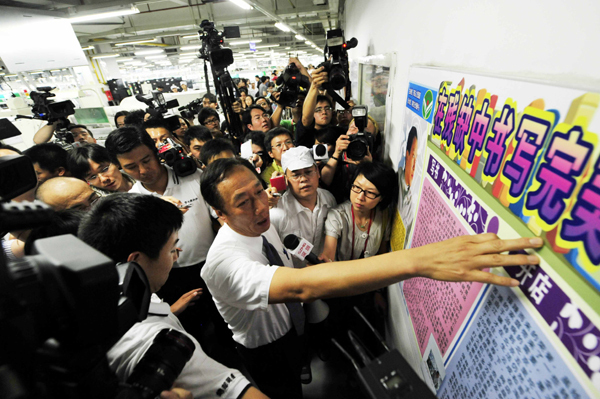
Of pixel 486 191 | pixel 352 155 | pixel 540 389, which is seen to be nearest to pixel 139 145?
pixel 352 155

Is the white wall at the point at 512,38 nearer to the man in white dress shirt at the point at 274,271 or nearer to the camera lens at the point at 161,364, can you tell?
the man in white dress shirt at the point at 274,271

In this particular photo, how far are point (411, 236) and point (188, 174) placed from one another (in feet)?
4.56

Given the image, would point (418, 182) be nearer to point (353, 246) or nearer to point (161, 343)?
point (353, 246)

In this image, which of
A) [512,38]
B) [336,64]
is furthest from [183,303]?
[336,64]

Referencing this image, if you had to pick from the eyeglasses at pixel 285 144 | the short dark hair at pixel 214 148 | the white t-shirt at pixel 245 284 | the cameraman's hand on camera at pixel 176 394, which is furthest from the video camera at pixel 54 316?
the eyeglasses at pixel 285 144

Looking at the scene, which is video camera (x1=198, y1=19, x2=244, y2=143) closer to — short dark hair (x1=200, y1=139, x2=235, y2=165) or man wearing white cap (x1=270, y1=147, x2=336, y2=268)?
short dark hair (x1=200, y1=139, x2=235, y2=165)

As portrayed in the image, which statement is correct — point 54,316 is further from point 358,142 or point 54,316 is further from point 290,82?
point 290,82

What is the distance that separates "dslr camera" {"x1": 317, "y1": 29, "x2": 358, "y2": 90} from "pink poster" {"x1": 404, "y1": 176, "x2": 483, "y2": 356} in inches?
42.9

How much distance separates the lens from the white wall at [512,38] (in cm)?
35

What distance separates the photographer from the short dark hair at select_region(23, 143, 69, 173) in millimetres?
1843

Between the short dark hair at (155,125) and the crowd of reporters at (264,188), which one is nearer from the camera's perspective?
the crowd of reporters at (264,188)

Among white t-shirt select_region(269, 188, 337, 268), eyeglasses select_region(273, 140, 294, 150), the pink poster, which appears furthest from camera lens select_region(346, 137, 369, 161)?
eyeglasses select_region(273, 140, 294, 150)

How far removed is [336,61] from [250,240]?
151 cm

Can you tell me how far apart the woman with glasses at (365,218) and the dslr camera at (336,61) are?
66 cm
